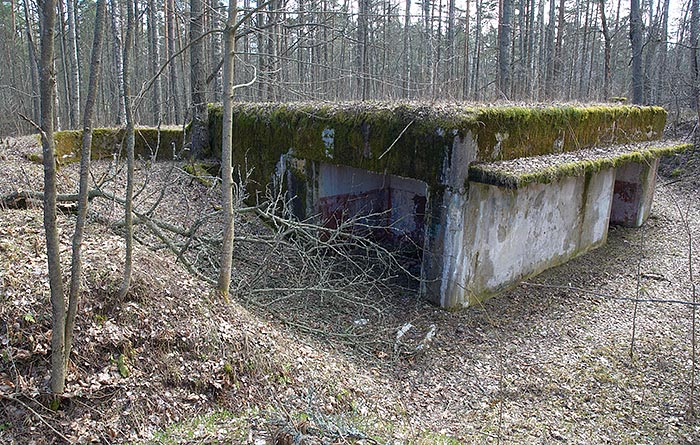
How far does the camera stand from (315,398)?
4785 millimetres

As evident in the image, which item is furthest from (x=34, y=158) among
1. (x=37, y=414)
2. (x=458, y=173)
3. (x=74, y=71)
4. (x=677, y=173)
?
(x=677, y=173)

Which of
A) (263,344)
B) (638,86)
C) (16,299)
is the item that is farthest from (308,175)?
(638,86)

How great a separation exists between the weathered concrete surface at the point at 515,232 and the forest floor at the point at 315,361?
1.30 feet

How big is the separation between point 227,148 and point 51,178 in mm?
1887

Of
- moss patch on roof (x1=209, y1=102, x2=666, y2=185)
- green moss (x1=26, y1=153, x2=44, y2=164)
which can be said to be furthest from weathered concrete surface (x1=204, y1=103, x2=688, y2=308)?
green moss (x1=26, y1=153, x2=44, y2=164)

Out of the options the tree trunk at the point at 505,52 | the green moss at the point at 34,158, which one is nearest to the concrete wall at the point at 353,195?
the green moss at the point at 34,158

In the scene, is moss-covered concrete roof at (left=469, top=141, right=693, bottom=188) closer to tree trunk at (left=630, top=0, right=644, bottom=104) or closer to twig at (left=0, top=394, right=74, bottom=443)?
twig at (left=0, top=394, right=74, bottom=443)

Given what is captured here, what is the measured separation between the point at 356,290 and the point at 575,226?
467 centimetres

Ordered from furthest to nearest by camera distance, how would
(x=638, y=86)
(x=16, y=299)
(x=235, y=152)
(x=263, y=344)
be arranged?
(x=638, y=86), (x=235, y=152), (x=263, y=344), (x=16, y=299)

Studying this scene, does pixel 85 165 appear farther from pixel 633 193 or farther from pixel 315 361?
pixel 633 193

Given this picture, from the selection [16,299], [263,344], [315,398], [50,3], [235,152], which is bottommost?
[315,398]

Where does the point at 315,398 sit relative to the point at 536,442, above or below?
above

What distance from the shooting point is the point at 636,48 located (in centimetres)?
1733

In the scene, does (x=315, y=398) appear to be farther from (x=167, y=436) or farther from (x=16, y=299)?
(x=16, y=299)
